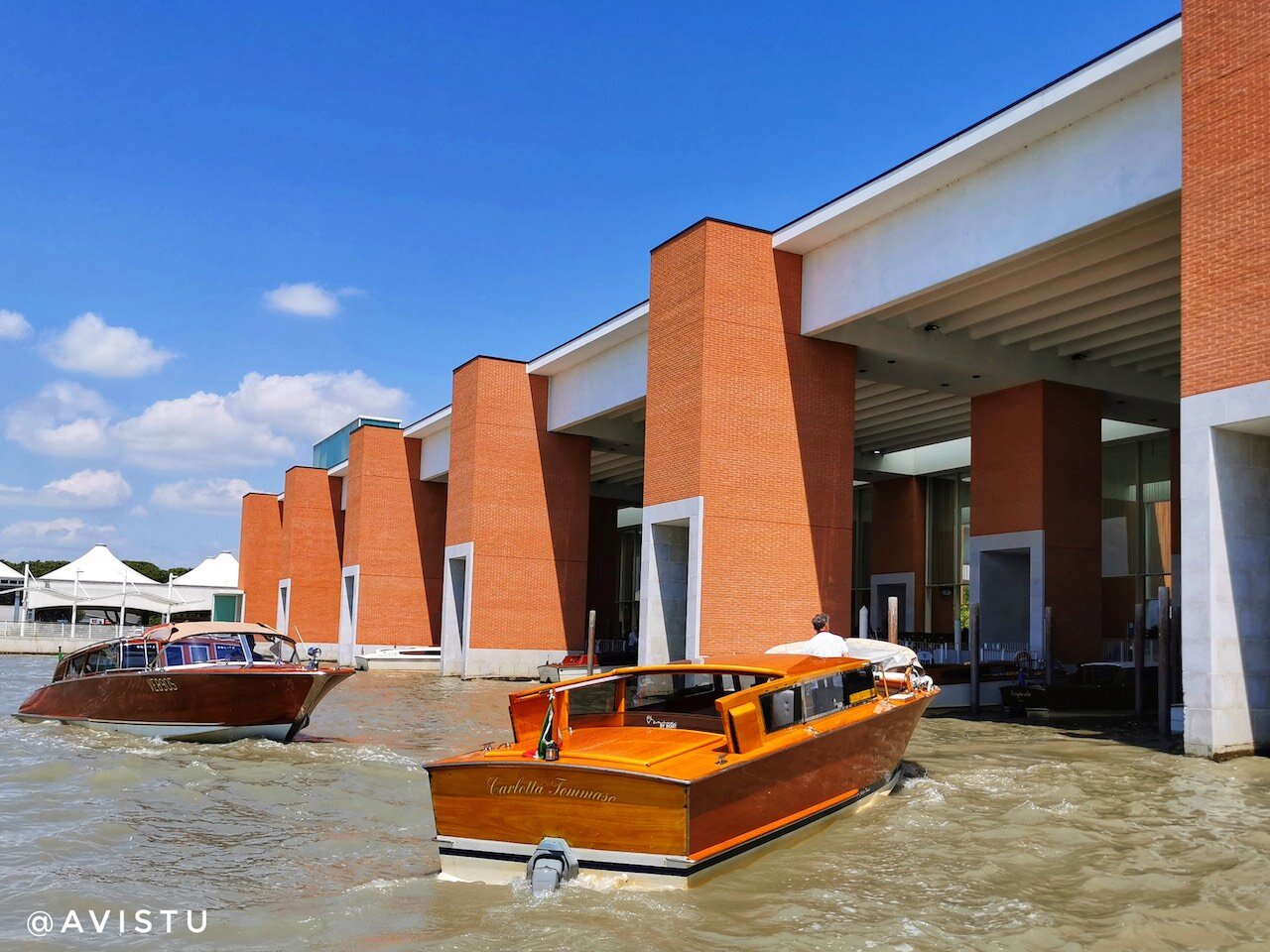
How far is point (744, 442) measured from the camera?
21.4 metres

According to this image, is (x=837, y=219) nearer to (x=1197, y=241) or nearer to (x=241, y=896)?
(x=1197, y=241)

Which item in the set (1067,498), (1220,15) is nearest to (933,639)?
(1067,498)

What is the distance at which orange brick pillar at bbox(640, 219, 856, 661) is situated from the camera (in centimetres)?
2105

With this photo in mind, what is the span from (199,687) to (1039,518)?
17.2m

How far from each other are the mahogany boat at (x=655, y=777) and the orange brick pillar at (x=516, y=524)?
2345cm

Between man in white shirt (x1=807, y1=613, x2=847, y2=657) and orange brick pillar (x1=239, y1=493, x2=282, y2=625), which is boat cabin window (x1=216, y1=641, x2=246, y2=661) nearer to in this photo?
man in white shirt (x1=807, y1=613, x2=847, y2=657)

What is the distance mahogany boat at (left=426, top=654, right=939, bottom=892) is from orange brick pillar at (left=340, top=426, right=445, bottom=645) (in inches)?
1258

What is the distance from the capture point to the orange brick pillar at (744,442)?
21.0m

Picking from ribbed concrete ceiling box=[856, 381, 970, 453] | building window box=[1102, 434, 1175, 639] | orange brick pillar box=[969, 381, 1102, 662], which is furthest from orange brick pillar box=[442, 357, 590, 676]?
building window box=[1102, 434, 1175, 639]

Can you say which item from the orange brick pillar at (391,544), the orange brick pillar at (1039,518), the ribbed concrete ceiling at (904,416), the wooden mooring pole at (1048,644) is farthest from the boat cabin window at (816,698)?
the orange brick pillar at (391,544)

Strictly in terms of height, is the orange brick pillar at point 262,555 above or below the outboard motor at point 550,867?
above

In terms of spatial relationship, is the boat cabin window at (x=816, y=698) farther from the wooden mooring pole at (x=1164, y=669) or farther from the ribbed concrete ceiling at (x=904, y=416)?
the ribbed concrete ceiling at (x=904, y=416)

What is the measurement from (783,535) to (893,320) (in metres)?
4.90

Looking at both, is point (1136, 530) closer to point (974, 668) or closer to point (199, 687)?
point (974, 668)
